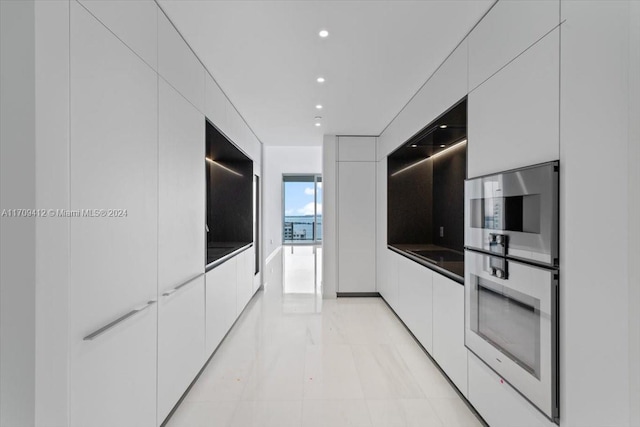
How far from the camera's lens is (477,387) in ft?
6.57

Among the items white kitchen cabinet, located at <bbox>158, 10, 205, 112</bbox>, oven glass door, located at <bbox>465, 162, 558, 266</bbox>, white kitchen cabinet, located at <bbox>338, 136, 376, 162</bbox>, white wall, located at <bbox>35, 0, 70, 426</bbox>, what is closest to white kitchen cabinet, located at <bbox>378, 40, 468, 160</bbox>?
oven glass door, located at <bbox>465, 162, 558, 266</bbox>

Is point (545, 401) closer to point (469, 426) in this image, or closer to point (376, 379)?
point (469, 426)

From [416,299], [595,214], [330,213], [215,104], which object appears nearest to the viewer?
[595,214]

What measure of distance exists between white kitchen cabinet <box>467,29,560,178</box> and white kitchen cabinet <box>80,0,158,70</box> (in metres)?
2.07

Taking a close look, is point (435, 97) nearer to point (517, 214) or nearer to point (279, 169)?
point (517, 214)

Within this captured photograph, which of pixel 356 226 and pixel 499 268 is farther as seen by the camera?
pixel 356 226

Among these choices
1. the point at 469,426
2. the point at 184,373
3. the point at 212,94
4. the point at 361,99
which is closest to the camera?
the point at 469,426

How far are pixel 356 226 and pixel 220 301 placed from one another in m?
2.67

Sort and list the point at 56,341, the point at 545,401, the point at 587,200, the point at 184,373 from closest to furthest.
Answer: the point at 56,341 → the point at 587,200 → the point at 545,401 → the point at 184,373

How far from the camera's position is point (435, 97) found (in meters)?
2.73

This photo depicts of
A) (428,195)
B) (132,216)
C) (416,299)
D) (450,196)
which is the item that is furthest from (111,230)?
(428,195)
